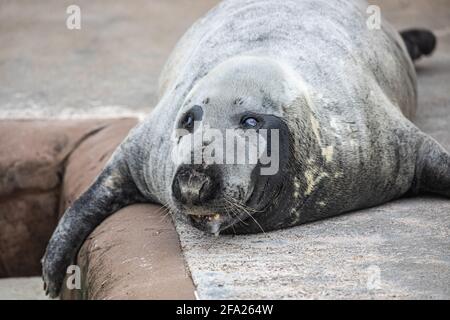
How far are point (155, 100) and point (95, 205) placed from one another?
1.96 m

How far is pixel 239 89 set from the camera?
160 inches

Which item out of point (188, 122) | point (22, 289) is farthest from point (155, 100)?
point (188, 122)

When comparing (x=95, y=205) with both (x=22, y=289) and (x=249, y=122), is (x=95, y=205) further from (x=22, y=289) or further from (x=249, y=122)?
(x=22, y=289)

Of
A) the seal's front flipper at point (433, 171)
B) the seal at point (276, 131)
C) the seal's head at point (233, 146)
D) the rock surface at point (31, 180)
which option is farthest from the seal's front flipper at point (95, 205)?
the rock surface at point (31, 180)

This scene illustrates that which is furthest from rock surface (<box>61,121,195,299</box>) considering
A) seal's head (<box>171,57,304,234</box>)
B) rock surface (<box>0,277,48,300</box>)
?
rock surface (<box>0,277,48,300</box>)

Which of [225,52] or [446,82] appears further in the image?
[446,82]

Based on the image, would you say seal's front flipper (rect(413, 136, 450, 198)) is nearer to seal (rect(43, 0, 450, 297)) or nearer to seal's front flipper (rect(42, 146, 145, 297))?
seal (rect(43, 0, 450, 297))

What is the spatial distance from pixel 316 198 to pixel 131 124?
8.04 ft

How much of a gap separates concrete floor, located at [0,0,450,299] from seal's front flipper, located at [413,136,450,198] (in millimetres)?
70

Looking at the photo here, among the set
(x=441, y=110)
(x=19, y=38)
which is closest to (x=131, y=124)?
(x=441, y=110)

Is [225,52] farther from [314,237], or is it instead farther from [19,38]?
[19,38]

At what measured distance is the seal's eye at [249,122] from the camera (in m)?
3.96

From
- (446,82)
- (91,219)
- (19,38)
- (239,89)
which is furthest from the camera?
(19,38)

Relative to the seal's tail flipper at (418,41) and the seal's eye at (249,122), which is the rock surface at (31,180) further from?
the seal's eye at (249,122)
